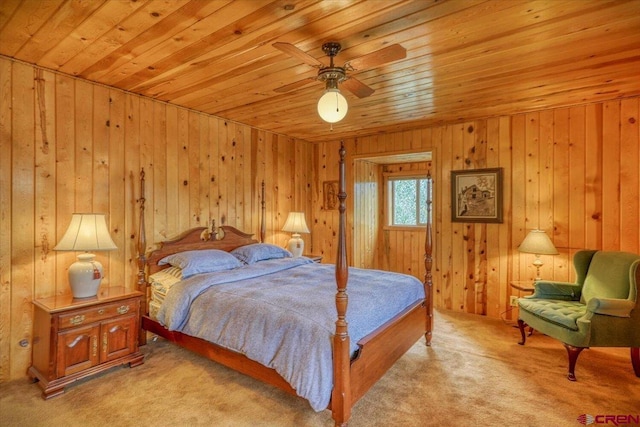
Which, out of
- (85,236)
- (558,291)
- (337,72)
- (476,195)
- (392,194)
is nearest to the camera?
(337,72)

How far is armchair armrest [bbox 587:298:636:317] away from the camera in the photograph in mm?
2559

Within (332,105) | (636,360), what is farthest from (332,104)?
(636,360)

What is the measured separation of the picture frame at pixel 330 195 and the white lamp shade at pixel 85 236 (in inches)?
133

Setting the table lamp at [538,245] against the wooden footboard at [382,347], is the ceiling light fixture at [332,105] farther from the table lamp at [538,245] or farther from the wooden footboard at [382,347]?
the table lamp at [538,245]

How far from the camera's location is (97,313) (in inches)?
103

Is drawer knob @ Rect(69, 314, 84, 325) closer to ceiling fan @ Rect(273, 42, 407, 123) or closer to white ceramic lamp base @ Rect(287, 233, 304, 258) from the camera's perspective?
ceiling fan @ Rect(273, 42, 407, 123)

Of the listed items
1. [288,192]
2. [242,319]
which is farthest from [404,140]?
[242,319]

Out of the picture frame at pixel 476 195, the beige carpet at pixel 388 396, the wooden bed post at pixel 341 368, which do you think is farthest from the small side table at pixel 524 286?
the wooden bed post at pixel 341 368

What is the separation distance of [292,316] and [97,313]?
167 centimetres

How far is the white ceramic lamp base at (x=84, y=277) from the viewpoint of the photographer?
2602 mm

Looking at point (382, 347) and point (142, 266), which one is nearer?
point (382, 347)

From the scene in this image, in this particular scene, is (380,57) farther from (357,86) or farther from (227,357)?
(227,357)

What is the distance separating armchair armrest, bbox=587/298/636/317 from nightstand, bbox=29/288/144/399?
3799mm

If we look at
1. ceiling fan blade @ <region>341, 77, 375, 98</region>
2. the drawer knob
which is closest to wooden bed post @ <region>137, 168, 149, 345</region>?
the drawer knob
